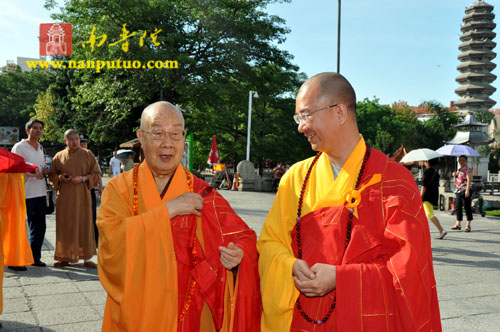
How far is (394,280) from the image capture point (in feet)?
6.37

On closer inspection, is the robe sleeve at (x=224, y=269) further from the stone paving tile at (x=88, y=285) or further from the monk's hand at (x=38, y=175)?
the monk's hand at (x=38, y=175)

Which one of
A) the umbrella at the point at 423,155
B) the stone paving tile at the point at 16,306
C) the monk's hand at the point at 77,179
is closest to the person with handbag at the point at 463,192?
the umbrella at the point at 423,155

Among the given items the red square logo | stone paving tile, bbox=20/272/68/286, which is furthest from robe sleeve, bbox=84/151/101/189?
the red square logo

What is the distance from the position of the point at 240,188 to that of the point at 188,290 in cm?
1908

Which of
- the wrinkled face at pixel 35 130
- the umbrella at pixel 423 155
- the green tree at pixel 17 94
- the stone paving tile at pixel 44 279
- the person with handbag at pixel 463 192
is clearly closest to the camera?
the stone paving tile at pixel 44 279

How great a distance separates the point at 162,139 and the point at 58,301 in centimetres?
296

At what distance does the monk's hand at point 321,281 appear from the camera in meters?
1.97

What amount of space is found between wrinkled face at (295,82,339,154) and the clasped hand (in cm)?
58

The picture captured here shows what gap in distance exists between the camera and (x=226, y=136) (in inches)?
1182

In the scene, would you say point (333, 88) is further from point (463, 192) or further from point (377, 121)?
point (377, 121)

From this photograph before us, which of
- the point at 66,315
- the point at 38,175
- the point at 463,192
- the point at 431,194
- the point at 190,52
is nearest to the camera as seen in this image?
the point at 66,315

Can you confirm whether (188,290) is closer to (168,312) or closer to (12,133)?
(168,312)

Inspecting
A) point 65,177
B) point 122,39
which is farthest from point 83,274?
point 122,39

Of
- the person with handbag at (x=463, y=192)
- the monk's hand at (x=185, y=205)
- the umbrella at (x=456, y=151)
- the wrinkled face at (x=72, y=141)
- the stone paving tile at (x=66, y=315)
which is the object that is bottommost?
the stone paving tile at (x=66, y=315)
